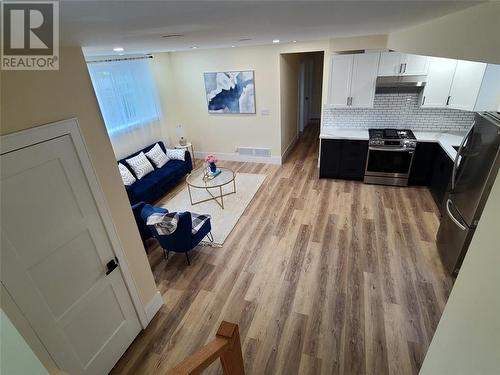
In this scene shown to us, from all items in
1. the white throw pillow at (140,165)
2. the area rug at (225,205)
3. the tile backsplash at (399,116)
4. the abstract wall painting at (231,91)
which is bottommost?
the area rug at (225,205)

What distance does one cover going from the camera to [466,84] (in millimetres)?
3760

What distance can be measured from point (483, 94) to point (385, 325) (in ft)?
11.1

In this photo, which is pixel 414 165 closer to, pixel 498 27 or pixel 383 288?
pixel 383 288

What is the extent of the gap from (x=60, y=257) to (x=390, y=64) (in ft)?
16.0

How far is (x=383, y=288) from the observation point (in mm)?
2895

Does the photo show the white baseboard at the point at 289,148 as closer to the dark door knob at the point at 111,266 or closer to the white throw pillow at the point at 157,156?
the white throw pillow at the point at 157,156

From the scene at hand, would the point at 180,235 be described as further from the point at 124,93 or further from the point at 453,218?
the point at 124,93

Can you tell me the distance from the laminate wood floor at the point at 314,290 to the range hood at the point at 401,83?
1.83 m

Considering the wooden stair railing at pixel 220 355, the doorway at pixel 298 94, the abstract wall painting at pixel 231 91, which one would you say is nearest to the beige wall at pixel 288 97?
the doorway at pixel 298 94

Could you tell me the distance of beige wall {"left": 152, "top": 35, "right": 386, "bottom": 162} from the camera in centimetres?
532

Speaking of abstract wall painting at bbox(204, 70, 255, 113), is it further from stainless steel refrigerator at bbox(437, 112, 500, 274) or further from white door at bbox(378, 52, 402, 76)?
stainless steel refrigerator at bbox(437, 112, 500, 274)

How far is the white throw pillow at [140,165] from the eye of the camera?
481cm

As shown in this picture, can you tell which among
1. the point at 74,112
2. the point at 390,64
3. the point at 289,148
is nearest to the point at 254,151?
the point at 289,148

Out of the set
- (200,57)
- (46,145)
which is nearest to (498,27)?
(46,145)
